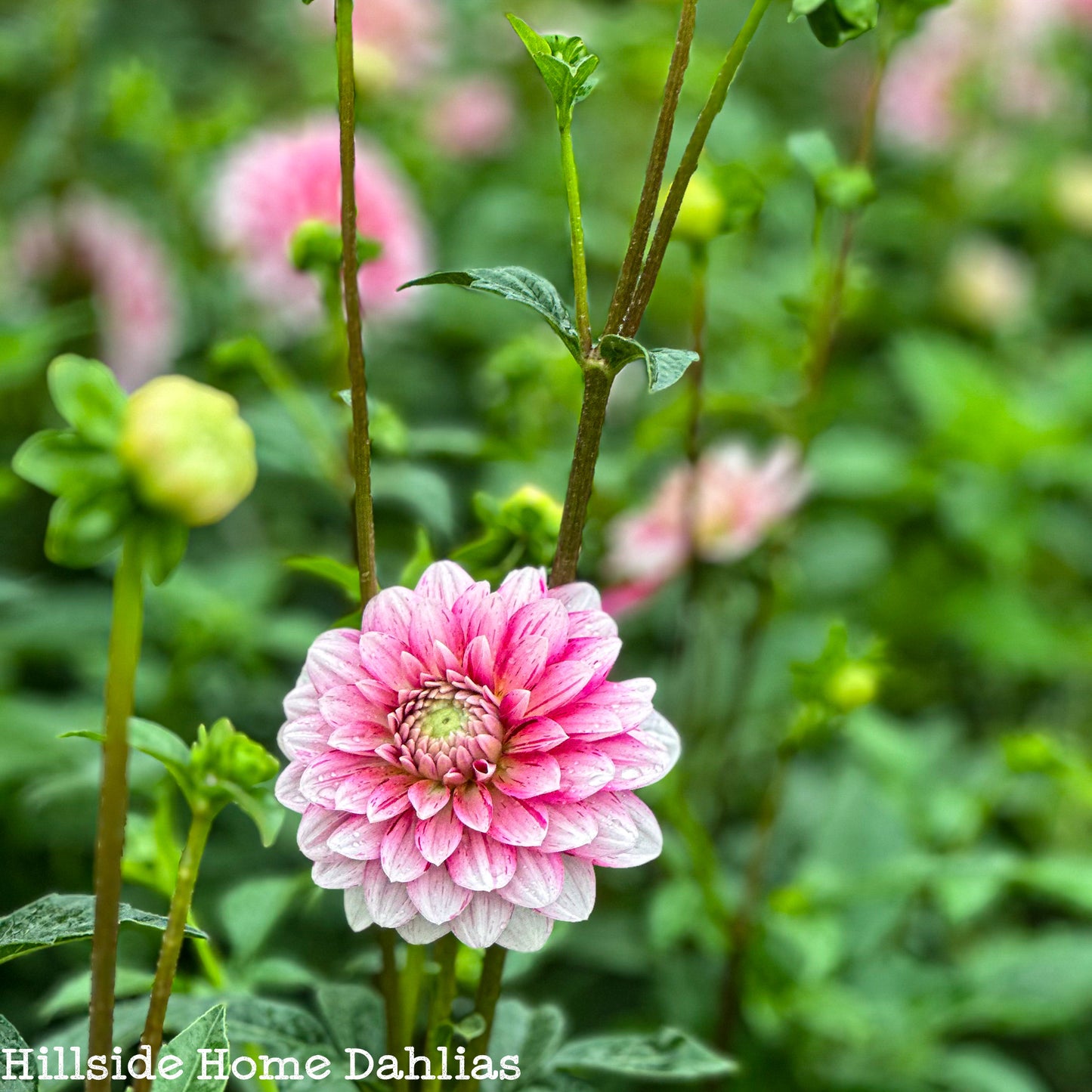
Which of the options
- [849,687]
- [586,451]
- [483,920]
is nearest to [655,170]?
[586,451]

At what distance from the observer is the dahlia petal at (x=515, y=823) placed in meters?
0.50

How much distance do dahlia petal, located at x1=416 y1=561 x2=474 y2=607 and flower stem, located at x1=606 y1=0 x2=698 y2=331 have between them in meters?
0.13

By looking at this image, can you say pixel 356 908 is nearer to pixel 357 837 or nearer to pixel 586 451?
pixel 357 837

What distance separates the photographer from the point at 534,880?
50 cm

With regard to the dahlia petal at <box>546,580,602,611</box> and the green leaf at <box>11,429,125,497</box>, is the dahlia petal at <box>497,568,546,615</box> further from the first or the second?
the green leaf at <box>11,429,125,497</box>

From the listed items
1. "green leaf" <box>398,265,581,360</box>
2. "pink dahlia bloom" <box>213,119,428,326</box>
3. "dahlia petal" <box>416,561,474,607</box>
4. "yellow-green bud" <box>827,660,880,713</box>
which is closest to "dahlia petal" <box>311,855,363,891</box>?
"dahlia petal" <box>416,561,474,607</box>

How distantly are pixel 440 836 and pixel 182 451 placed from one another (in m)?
0.21

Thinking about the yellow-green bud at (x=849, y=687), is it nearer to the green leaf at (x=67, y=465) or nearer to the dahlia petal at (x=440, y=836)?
the dahlia petal at (x=440, y=836)

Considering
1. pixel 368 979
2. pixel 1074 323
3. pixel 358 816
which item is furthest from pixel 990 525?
pixel 358 816

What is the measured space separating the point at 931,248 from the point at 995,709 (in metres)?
0.81

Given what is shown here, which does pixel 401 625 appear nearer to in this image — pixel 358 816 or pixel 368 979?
pixel 358 816

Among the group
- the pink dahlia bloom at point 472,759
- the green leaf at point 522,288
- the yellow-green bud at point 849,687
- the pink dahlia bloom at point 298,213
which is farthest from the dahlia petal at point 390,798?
the pink dahlia bloom at point 298,213

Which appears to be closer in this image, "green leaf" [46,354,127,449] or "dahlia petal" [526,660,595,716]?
"green leaf" [46,354,127,449]

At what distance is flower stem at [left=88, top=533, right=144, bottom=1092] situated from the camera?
0.41m
